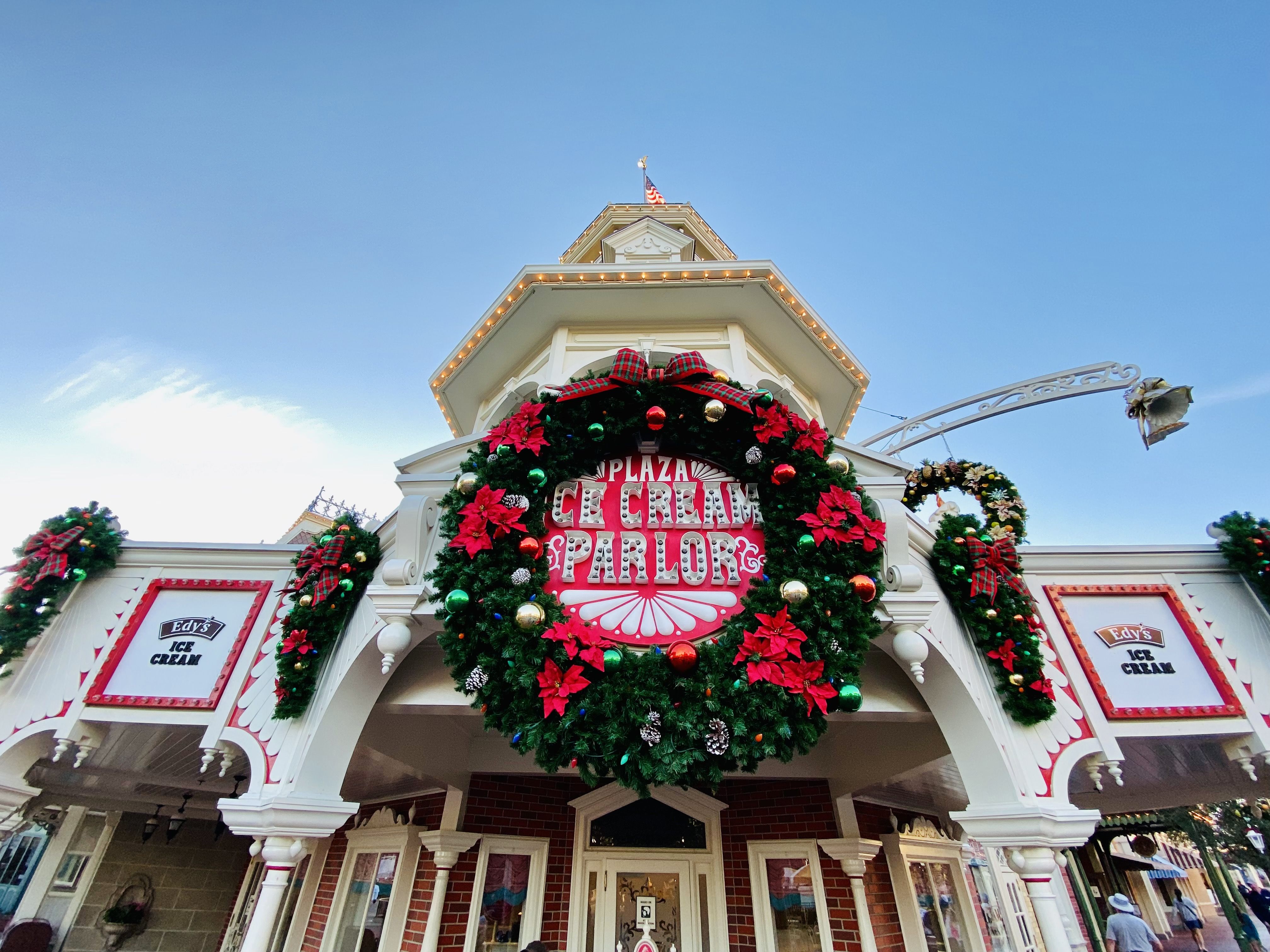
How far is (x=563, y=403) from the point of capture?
Result: 407 cm

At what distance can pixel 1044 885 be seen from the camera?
3.35m

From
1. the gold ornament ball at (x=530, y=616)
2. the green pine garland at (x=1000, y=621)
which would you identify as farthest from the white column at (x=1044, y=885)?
the gold ornament ball at (x=530, y=616)

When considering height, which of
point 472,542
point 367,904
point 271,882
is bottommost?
point 367,904

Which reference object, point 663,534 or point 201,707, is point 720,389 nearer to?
point 663,534

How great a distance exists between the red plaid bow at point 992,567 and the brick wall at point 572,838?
11.4 feet

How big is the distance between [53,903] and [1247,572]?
14461 mm

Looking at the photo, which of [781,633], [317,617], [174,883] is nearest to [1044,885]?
[781,633]

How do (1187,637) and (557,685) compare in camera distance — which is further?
(1187,637)

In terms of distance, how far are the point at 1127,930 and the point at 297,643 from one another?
8.75 meters

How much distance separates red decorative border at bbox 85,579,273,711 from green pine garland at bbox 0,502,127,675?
0.49m

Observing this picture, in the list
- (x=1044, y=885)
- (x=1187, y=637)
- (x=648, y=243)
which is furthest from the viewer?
(x=648, y=243)

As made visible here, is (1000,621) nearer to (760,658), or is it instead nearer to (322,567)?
(760,658)

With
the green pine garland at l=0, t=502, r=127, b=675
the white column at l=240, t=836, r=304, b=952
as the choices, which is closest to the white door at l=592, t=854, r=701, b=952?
the white column at l=240, t=836, r=304, b=952

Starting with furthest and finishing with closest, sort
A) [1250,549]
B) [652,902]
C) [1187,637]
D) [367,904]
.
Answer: [367,904] → [652,902] → [1250,549] → [1187,637]
